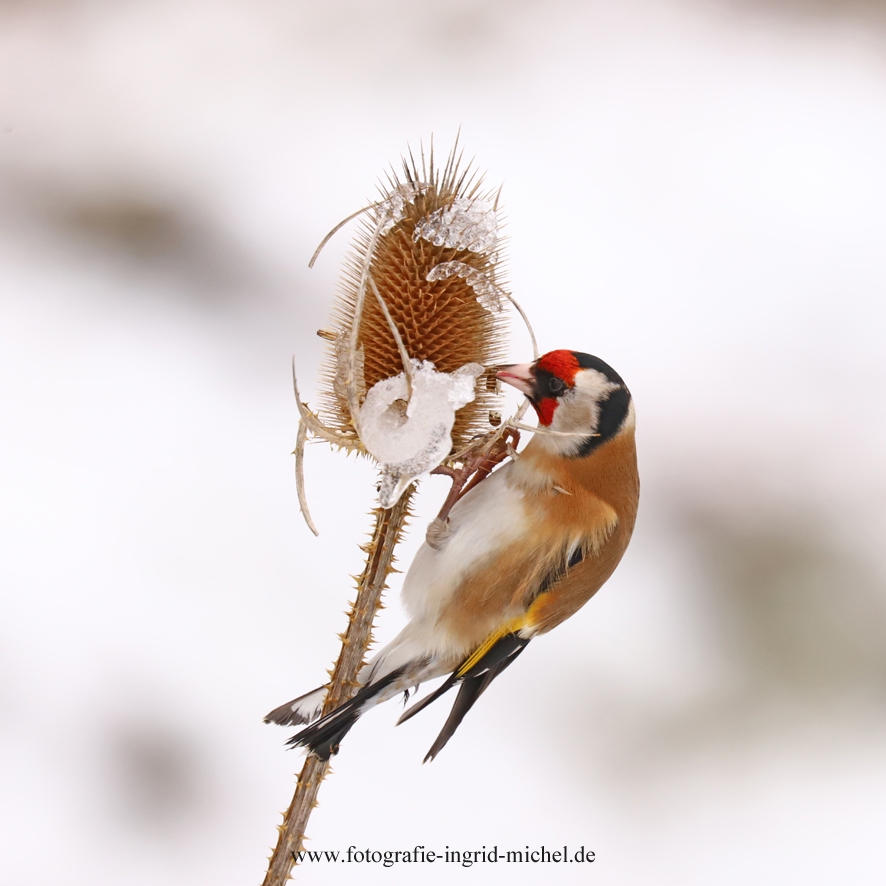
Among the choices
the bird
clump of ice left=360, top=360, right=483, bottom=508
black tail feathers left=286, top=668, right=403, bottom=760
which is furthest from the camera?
the bird

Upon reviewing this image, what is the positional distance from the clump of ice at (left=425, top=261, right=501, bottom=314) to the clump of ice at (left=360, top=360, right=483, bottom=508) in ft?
0.31

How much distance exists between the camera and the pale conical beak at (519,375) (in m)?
1.15

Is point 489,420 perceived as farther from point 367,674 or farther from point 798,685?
point 798,685

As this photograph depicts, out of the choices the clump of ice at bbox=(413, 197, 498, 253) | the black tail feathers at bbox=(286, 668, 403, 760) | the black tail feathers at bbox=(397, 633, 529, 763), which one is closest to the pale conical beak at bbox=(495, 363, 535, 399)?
the clump of ice at bbox=(413, 197, 498, 253)

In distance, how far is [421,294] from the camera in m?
1.06

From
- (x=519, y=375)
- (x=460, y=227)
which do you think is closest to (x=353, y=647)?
(x=519, y=375)

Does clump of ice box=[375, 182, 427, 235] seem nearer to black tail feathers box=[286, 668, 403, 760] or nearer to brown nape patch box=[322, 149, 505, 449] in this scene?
brown nape patch box=[322, 149, 505, 449]

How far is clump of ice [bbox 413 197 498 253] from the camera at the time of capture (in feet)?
Result: 3.46

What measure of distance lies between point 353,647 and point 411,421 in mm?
339

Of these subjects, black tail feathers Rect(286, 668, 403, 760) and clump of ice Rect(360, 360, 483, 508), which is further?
black tail feathers Rect(286, 668, 403, 760)

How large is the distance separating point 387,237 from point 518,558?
0.51m

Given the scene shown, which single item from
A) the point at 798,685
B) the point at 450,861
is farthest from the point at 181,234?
the point at 798,685

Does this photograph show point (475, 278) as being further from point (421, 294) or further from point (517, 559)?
point (517, 559)

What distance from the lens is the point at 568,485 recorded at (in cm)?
125
